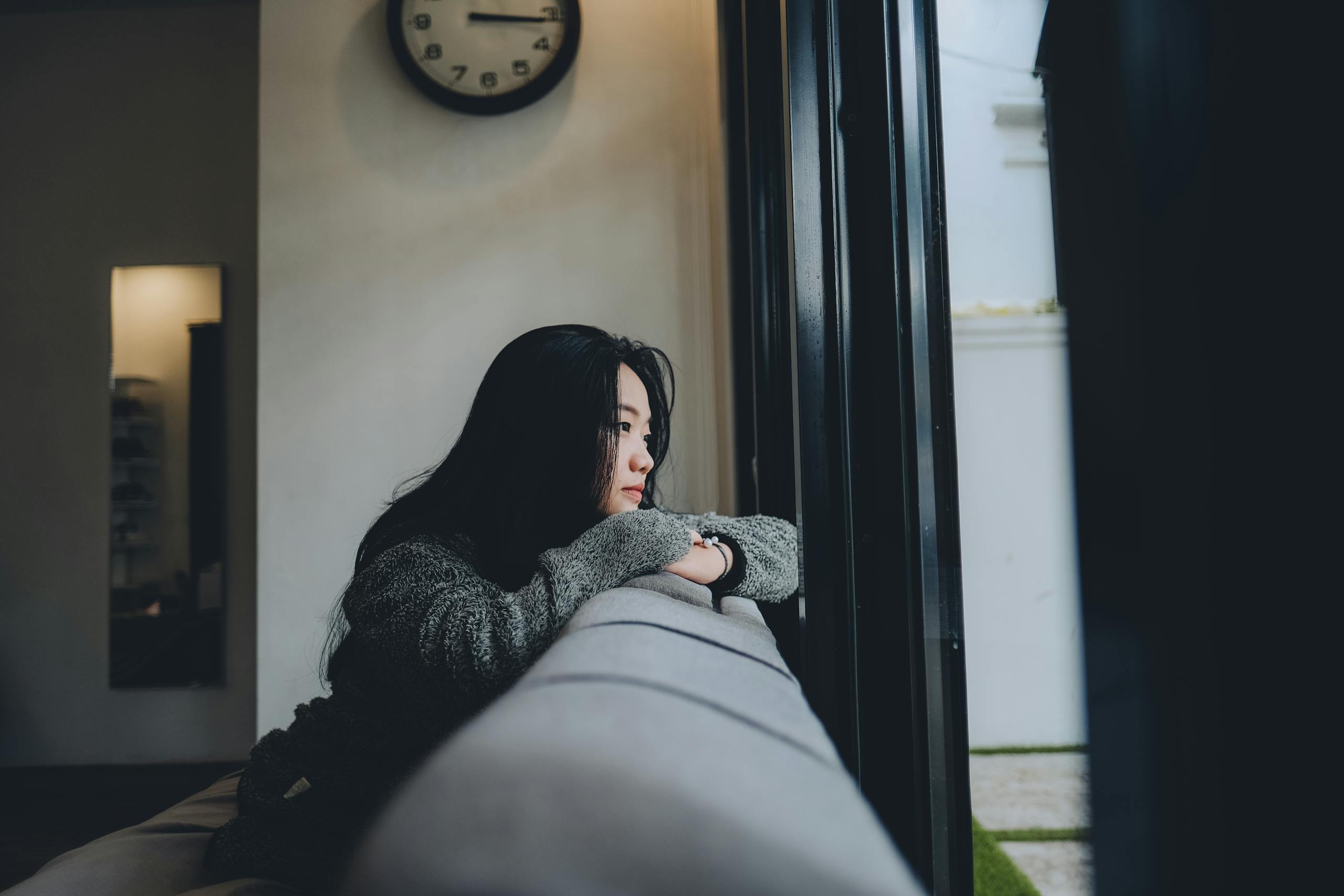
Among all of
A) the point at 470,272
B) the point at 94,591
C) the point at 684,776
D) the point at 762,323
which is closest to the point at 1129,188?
the point at 684,776

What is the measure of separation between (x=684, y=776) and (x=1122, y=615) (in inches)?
6.8

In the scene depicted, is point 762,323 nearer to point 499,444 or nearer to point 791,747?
point 499,444

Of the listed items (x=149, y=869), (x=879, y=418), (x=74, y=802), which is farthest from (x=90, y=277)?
(x=879, y=418)

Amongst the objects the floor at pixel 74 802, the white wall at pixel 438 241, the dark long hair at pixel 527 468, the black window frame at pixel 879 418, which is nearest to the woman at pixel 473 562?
the dark long hair at pixel 527 468

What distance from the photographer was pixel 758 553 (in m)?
1.07

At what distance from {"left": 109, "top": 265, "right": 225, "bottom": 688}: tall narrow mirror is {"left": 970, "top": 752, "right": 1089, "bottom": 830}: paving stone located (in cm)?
297

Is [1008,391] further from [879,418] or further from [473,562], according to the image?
[473,562]

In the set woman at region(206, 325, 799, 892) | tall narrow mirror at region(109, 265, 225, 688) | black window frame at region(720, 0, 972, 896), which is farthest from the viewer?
tall narrow mirror at region(109, 265, 225, 688)

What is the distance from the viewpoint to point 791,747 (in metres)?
0.32

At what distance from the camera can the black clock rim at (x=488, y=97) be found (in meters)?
1.97

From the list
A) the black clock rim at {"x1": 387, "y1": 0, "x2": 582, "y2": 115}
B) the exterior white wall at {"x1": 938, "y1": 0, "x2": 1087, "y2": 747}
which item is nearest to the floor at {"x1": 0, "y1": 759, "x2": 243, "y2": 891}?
the black clock rim at {"x1": 387, "y1": 0, "x2": 582, "y2": 115}

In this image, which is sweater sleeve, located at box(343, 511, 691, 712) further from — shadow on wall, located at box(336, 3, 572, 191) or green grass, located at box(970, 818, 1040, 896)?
shadow on wall, located at box(336, 3, 572, 191)

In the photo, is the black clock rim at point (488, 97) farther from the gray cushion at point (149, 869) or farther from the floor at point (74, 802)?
the floor at point (74, 802)

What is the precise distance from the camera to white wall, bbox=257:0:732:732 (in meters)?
1.98
